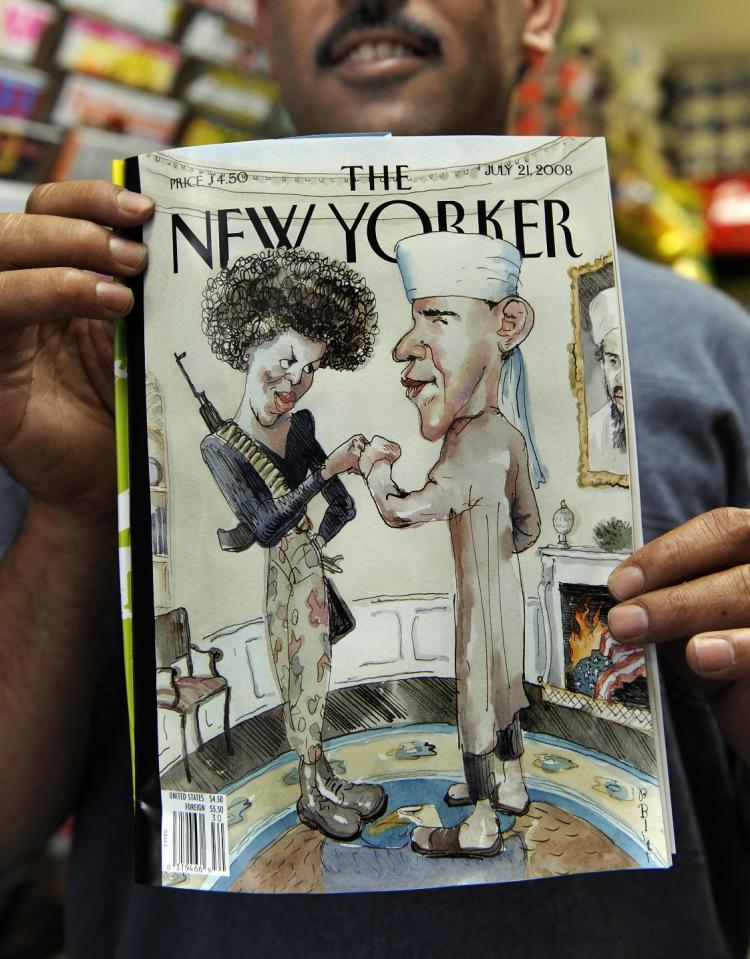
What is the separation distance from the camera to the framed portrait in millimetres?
539

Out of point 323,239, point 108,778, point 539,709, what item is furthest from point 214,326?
point 108,778

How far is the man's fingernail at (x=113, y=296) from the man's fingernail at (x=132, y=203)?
0.16 feet

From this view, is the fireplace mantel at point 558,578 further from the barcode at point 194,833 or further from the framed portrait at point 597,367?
the barcode at point 194,833

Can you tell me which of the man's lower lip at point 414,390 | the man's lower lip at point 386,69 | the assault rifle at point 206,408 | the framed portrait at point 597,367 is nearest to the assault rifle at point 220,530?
the assault rifle at point 206,408

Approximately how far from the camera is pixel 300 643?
545mm

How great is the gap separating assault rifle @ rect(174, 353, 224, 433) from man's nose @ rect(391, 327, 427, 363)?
126 millimetres

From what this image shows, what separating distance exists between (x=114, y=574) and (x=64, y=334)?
0.69 ft

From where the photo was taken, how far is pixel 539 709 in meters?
0.54

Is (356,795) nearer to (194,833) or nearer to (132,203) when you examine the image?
(194,833)

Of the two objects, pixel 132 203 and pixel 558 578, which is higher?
pixel 132 203

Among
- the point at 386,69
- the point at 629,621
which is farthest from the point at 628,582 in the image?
the point at 386,69

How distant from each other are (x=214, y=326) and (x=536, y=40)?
1.93 ft

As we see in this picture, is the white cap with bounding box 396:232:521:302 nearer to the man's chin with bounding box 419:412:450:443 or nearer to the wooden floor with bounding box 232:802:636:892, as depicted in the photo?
the man's chin with bounding box 419:412:450:443

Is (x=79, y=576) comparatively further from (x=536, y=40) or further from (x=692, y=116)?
(x=692, y=116)
